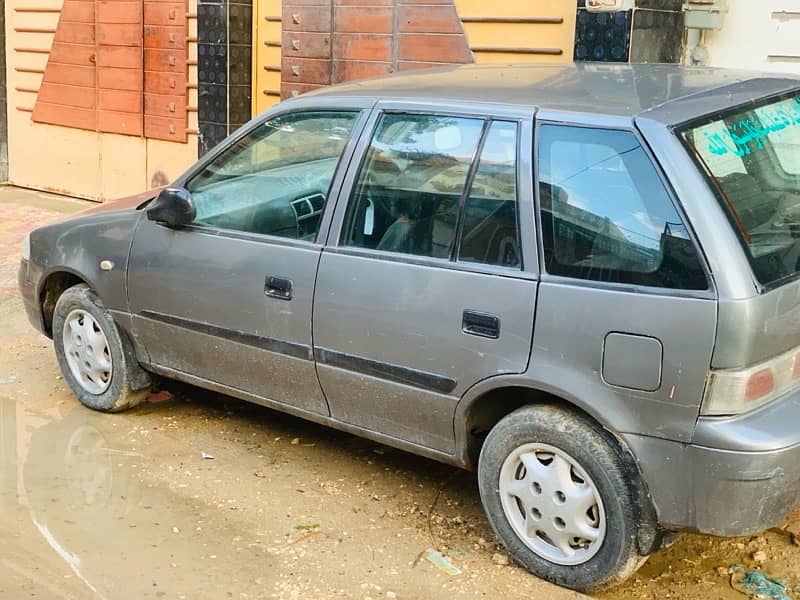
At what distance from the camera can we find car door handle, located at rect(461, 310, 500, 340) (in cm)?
376

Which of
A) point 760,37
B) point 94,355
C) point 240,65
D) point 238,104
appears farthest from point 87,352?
point 240,65

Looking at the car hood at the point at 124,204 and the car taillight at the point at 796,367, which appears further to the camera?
the car hood at the point at 124,204

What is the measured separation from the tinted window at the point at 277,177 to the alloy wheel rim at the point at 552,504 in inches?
52.7

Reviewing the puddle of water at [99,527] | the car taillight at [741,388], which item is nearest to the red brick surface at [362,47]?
the puddle of water at [99,527]

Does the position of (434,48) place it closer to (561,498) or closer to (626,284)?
(626,284)

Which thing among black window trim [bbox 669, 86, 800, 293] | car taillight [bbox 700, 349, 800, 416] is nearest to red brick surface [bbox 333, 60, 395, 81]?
black window trim [bbox 669, 86, 800, 293]

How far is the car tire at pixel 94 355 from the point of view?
17.4 ft

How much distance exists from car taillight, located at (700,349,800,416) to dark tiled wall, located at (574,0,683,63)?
4067 millimetres

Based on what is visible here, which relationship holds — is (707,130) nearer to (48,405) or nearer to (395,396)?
(395,396)

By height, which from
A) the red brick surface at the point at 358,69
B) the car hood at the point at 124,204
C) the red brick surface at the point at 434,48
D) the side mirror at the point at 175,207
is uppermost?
the red brick surface at the point at 434,48

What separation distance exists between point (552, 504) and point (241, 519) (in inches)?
54.6

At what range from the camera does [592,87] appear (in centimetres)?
401

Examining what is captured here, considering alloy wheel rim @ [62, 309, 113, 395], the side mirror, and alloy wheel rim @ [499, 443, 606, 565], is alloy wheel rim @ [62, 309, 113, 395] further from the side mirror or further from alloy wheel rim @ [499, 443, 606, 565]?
alloy wheel rim @ [499, 443, 606, 565]

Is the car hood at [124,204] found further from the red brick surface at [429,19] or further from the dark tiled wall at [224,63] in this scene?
the dark tiled wall at [224,63]
